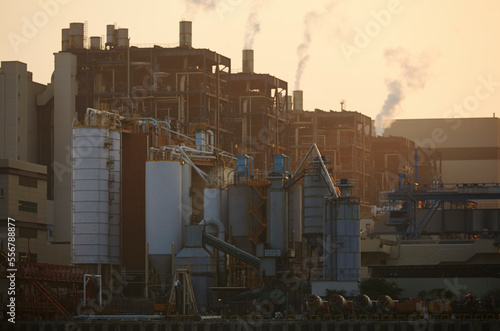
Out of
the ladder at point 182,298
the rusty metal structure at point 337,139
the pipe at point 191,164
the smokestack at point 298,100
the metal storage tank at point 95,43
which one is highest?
the metal storage tank at point 95,43

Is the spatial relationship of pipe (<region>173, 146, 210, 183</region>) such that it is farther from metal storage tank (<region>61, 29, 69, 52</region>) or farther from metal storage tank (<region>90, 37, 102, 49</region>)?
metal storage tank (<region>61, 29, 69, 52</region>)

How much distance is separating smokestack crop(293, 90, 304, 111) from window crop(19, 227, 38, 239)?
66182 millimetres

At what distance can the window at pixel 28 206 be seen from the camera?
120m

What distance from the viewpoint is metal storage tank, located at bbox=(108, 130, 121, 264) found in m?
120

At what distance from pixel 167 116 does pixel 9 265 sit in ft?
151

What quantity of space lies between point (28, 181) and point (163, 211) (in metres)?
14.4

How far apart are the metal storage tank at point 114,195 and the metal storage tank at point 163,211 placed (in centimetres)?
369

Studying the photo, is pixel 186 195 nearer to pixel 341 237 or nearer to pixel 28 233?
pixel 28 233

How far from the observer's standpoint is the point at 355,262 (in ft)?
351

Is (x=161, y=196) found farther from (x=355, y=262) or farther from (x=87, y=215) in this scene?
(x=355, y=262)

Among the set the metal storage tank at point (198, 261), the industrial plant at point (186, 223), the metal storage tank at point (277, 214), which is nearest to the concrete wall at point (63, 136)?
the industrial plant at point (186, 223)

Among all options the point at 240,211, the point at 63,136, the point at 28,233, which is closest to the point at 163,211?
the point at 240,211

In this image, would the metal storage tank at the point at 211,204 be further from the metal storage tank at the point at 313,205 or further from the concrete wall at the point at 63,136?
the concrete wall at the point at 63,136

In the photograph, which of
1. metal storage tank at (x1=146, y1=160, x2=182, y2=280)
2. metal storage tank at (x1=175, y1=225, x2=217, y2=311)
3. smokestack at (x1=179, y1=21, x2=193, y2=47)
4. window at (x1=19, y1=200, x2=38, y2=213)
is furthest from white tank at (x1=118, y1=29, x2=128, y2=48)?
metal storage tank at (x1=175, y1=225, x2=217, y2=311)
